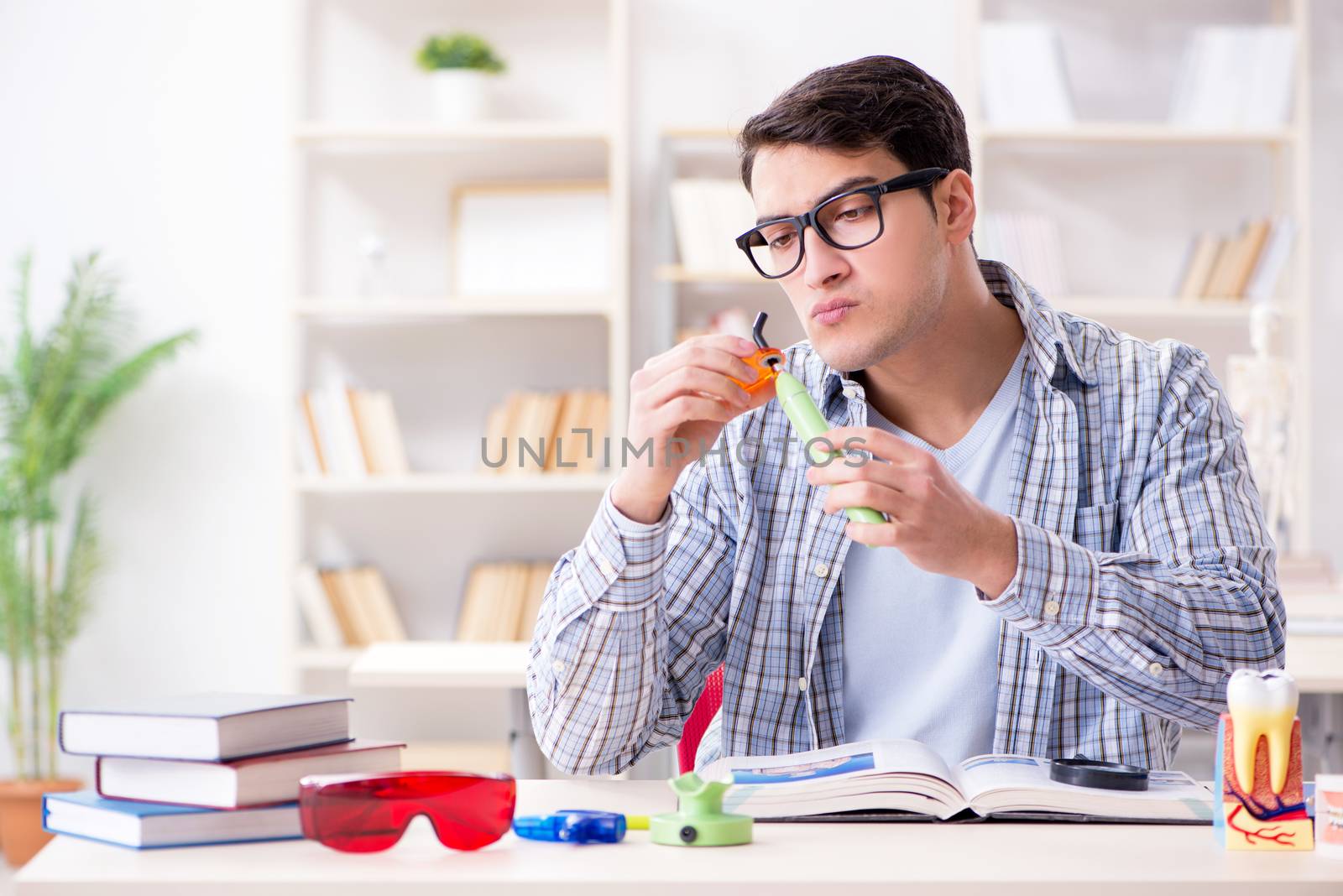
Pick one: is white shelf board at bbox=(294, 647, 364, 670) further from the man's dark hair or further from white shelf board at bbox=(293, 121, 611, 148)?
the man's dark hair

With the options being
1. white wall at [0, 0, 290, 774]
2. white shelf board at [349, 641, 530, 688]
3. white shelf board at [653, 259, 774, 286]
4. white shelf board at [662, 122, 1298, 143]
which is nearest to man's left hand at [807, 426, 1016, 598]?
white shelf board at [349, 641, 530, 688]

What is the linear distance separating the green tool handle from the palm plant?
2.66 m

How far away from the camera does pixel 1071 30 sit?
12.1 feet

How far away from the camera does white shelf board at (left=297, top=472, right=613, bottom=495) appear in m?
3.45

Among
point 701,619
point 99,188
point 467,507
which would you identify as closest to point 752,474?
point 701,619

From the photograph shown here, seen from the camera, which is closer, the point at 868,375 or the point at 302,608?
the point at 868,375

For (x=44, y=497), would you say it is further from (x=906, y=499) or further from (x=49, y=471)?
(x=906, y=499)

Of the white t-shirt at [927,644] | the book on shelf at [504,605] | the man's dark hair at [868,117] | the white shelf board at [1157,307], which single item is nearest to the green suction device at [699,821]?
the white t-shirt at [927,644]

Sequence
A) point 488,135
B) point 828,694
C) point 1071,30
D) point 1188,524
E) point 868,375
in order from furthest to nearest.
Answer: point 1071,30 → point 488,135 → point 868,375 → point 828,694 → point 1188,524

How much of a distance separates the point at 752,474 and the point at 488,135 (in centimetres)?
219

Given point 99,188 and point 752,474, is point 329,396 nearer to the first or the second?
point 99,188

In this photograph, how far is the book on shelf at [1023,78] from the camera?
3488 mm

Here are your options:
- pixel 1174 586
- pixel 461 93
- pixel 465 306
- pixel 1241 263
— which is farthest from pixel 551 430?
pixel 1174 586

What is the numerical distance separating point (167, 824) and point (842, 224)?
0.88 meters
